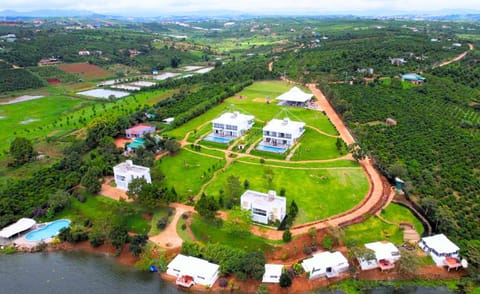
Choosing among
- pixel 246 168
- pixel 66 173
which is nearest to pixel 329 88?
pixel 246 168

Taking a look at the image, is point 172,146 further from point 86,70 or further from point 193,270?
point 86,70

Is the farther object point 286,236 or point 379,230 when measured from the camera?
point 379,230

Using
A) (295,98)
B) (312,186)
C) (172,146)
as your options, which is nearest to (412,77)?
(295,98)

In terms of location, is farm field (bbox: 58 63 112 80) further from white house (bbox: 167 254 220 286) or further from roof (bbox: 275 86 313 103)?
white house (bbox: 167 254 220 286)

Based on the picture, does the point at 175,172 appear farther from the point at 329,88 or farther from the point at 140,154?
the point at 329,88

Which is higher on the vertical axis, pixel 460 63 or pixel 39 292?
pixel 460 63


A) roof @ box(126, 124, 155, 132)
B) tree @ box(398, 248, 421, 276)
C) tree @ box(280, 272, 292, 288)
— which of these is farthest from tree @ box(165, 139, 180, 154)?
tree @ box(398, 248, 421, 276)

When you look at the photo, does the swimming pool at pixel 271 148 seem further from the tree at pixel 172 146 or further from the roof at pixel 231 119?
the tree at pixel 172 146
